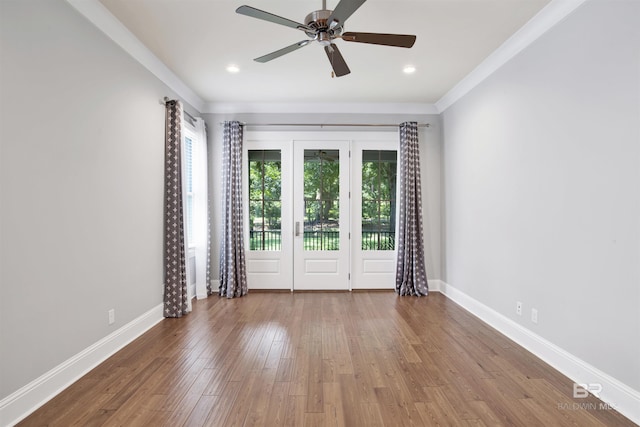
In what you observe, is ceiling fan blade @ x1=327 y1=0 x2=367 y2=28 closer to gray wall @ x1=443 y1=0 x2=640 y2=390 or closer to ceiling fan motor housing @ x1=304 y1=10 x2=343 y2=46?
ceiling fan motor housing @ x1=304 y1=10 x2=343 y2=46

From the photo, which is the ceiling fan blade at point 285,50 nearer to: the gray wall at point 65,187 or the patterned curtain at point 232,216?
the gray wall at point 65,187

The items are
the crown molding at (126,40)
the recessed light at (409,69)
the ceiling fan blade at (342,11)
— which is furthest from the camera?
the recessed light at (409,69)

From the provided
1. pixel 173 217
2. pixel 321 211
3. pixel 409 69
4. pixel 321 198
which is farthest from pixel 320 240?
pixel 409 69

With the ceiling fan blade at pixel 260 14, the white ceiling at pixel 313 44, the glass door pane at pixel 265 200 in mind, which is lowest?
the glass door pane at pixel 265 200

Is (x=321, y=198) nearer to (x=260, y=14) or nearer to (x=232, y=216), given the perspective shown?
(x=232, y=216)

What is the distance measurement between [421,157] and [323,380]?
3567mm

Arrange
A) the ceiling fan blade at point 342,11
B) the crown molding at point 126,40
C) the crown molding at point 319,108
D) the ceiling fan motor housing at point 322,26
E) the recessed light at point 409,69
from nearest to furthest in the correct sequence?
the ceiling fan blade at point 342,11 < the ceiling fan motor housing at point 322,26 < the crown molding at point 126,40 < the recessed light at point 409,69 < the crown molding at point 319,108

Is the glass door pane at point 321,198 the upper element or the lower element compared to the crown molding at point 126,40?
lower

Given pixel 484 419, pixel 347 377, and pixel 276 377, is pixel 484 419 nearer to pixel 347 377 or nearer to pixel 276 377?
pixel 347 377

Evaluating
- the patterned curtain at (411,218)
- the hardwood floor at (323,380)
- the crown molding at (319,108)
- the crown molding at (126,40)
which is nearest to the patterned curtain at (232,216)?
the crown molding at (319,108)

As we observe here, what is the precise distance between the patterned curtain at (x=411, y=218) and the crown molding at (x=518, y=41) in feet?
A: 2.66

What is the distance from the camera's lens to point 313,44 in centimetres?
297

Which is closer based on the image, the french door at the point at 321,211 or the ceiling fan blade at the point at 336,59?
the ceiling fan blade at the point at 336,59

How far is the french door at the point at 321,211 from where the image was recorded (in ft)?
15.7
